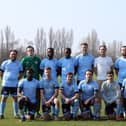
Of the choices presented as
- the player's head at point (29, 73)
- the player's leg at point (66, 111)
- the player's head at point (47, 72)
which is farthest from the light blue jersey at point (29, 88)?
the player's leg at point (66, 111)

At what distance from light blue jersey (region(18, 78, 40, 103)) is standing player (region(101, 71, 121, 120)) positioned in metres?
1.91

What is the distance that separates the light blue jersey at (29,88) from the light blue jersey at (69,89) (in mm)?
793

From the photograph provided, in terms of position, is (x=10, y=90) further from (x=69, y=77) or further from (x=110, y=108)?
(x=110, y=108)

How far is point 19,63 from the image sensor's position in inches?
491

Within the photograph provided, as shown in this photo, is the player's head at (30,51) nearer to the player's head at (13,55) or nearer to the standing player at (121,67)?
the player's head at (13,55)

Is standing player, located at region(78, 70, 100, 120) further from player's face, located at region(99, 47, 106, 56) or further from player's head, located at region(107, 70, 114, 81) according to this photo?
player's face, located at region(99, 47, 106, 56)

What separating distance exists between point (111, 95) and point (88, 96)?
0.65 m

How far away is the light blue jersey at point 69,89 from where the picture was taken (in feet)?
39.8

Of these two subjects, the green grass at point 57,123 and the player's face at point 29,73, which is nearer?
the green grass at point 57,123

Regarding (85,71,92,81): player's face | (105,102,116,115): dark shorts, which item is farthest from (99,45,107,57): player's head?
(105,102,116,115): dark shorts

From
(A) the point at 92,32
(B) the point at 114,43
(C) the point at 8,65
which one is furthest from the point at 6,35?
(C) the point at 8,65

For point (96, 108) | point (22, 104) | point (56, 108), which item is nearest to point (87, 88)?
point (96, 108)

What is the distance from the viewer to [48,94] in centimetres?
1217

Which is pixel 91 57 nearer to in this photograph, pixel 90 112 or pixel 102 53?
pixel 102 53
